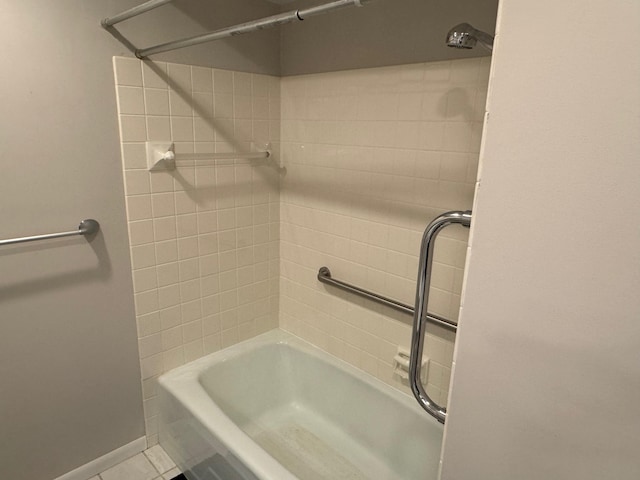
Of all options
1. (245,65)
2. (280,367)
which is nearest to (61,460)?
(280,367)

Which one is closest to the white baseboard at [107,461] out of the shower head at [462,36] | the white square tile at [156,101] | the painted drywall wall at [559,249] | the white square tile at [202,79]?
the white square tile at [156,101]

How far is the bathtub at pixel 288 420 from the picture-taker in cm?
151

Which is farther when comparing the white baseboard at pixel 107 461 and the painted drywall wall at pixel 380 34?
the white baseboard at pixel 107 461

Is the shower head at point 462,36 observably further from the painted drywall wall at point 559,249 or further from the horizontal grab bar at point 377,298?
the horizontal grab bar at point 377,298

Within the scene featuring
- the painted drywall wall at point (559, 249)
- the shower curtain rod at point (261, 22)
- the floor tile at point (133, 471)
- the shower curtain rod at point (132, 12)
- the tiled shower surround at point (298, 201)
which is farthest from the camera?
the floor tile at point (133, 471)

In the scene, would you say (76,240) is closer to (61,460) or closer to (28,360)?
(28,360)

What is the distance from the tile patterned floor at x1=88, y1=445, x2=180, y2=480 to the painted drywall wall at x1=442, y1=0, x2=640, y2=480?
1.56 m

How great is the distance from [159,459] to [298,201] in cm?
134

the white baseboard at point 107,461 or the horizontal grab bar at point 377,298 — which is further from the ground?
the horizontal grab bar at point 377,298

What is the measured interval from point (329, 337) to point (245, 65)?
4.37 ft

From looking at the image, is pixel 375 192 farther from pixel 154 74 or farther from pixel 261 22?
pixel 154 74

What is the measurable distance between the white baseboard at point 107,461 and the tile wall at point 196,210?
6 centimetres

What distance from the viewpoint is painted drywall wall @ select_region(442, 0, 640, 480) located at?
0.50 meters

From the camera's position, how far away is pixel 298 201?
1979mm
